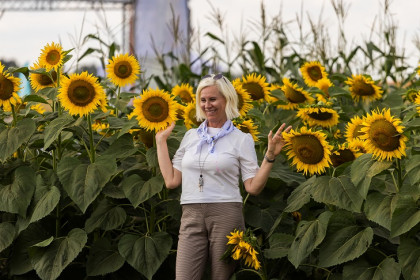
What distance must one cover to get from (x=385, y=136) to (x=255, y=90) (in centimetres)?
121

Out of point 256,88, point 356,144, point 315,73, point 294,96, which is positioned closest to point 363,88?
point 315,73

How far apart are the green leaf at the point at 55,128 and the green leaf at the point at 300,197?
1.05m

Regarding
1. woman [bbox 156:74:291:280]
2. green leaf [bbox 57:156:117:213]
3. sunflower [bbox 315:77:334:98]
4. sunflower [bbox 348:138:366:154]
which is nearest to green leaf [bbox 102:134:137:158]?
green leaf [bbox 57:156:117:213]

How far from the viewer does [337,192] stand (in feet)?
9.52

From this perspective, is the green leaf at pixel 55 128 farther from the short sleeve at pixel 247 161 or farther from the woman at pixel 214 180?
the short sleeve at pixel 247 161

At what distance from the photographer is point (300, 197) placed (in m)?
3.04

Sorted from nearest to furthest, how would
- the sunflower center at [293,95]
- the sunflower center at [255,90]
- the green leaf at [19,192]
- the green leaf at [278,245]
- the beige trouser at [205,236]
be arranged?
the beige trouser at [205,236], the green leaf at [278,245], the green leaf at [19,192], the sunflower center at [255,90], the sunflower center at [293,95]

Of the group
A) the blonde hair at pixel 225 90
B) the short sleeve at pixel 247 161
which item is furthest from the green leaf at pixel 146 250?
the blonde hair at pixel 225 90

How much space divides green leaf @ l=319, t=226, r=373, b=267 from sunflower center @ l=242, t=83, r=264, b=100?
1096 mm

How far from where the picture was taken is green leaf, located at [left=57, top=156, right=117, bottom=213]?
10.1 feet

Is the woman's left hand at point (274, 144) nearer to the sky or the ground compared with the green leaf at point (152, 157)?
nearer to the sky

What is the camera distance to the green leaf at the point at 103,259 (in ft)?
10.5

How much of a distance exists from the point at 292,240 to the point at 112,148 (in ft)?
3.03

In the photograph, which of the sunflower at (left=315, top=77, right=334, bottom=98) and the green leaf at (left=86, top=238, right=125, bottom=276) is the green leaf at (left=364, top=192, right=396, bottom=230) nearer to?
the green leaf at (left=86, top=238, right=125, bottom=276)
